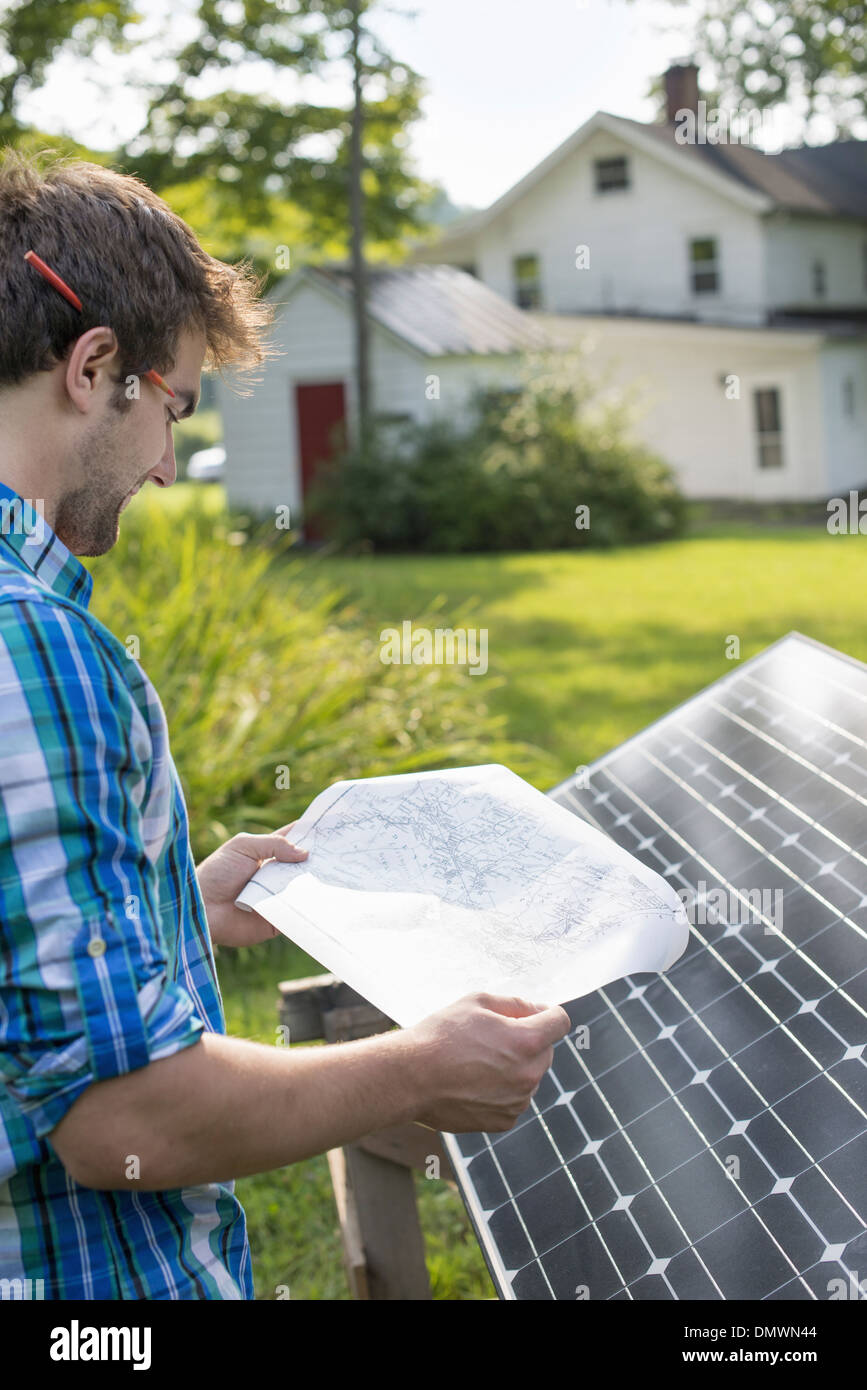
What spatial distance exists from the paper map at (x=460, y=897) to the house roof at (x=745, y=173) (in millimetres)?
29064

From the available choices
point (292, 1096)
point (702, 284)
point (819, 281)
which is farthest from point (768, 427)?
point (292, 1096)

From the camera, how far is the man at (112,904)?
132 centimetres

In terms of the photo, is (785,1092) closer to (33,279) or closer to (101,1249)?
(101,1249)

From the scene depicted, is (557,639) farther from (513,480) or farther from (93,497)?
(93,497)

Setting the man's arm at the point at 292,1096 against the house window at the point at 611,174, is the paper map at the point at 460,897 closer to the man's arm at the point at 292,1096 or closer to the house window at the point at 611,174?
the man's arm at the point at 292,1096

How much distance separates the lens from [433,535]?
2025cm

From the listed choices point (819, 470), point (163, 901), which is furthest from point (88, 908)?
point (819, 470)

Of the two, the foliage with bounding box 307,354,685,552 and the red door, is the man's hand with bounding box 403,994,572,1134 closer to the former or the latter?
the foliage with bounding box 307,354,685,552

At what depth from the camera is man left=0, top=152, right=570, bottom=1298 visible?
1.32 metres

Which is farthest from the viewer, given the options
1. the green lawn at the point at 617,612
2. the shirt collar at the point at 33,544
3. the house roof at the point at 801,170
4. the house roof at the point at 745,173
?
the house roof at the point at 801,170

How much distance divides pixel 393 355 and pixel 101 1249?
2205cm

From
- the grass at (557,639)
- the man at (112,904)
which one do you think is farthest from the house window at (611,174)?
the man at (112,904)

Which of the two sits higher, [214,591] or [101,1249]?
[214,591]
